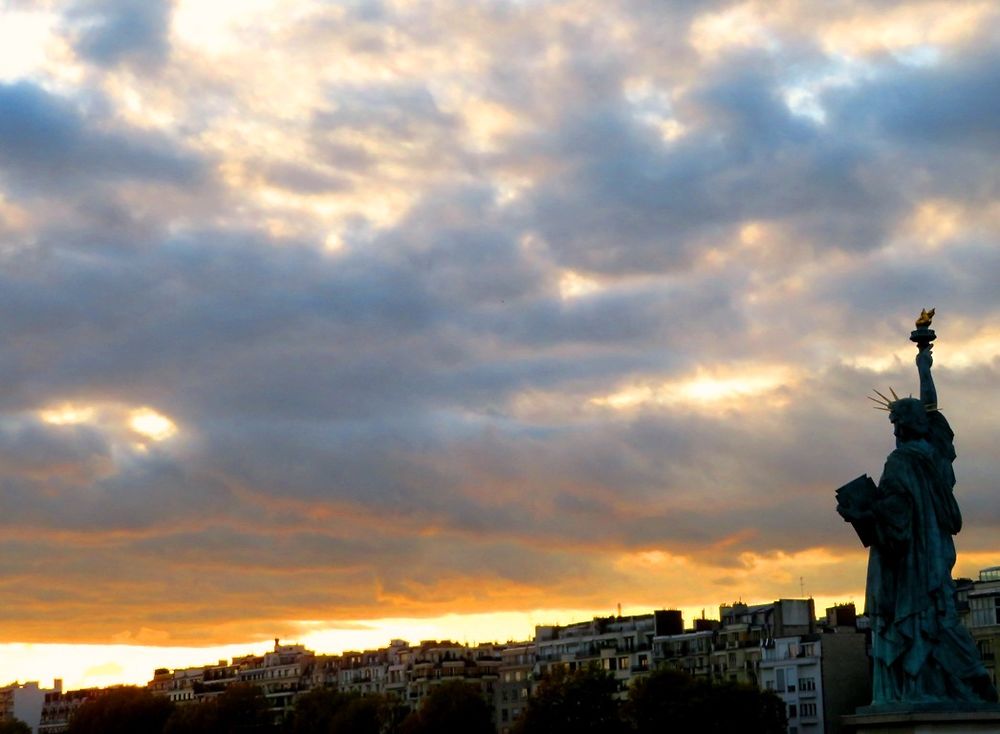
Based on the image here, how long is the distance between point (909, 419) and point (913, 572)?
324 centimetres

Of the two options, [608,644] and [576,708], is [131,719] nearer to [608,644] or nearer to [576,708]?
[608,644]

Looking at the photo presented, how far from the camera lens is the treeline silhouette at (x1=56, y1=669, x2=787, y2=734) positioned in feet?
372

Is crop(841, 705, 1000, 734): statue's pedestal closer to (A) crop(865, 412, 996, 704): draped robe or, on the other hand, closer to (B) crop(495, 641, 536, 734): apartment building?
(A) crop(865, 412, 996, 704): draped robe

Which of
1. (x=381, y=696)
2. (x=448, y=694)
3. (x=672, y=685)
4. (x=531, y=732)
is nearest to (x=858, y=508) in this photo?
(x=672, y=685)

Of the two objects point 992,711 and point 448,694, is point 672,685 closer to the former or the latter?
point 448,694

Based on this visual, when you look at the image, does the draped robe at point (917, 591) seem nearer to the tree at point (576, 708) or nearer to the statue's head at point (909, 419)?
the statue's head at point (909, 419)

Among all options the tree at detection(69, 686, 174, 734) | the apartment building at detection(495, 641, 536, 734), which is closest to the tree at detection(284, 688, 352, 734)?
the apartment building at detection(495, 641, 536, 734)

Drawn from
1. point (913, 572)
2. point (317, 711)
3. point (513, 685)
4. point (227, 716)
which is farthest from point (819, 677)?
point (913, 572)

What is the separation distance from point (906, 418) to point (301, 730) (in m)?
140

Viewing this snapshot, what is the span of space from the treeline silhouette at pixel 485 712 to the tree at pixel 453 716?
0.08m

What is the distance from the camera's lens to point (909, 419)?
39.7 metres

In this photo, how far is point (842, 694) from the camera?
427ft

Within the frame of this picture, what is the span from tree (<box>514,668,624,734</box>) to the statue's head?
85729mm

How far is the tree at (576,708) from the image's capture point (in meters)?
124
